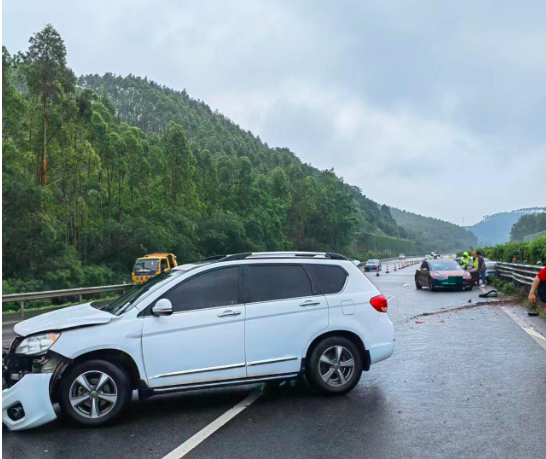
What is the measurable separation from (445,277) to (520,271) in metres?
3.38

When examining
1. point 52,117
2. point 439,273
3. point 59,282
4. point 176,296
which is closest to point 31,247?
point 59,282

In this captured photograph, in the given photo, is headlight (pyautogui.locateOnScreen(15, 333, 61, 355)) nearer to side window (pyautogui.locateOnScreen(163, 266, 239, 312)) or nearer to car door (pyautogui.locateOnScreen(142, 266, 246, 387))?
car door (pyautogui.locateOnScreen(142, 266, 246, 387))

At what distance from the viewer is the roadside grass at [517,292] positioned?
1601 centimetres

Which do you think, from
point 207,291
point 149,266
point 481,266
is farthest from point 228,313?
point 149,266

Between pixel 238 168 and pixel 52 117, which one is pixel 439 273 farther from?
pixel 238 168

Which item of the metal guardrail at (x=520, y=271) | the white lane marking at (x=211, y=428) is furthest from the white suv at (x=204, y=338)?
the metal guardrail at (x=520, y=271)

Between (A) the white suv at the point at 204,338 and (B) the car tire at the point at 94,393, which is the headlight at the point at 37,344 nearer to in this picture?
(A) the white suv at the point at 204,338

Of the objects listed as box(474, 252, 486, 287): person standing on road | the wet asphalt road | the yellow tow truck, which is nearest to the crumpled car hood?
the wet asphalt road

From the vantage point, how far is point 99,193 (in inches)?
2509

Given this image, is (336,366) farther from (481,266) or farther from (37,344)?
(481,266)

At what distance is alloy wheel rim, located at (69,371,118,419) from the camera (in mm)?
5871

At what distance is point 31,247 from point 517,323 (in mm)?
33233

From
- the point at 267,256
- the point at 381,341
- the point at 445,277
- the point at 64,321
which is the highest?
the point at 267,256

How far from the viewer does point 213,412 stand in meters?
6.43
